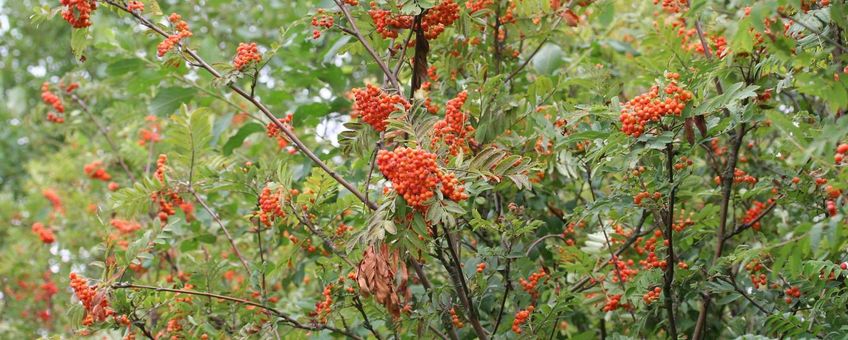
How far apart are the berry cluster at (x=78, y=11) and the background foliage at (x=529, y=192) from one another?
0.38ft

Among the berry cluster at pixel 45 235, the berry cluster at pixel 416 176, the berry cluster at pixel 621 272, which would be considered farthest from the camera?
the berry cluster at pixel 45 235

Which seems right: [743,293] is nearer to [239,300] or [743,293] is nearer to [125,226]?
[239,300]

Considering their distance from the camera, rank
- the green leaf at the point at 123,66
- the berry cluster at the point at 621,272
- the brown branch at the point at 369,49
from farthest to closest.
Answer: the green leaf at the point at 123,66, the berry cluster at the point at 621,272, the brown branch at the point at 369,49

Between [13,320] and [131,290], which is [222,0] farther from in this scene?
[131,290]

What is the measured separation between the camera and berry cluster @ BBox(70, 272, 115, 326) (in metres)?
2.61

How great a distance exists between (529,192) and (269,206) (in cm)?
109

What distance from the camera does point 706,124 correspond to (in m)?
2.52

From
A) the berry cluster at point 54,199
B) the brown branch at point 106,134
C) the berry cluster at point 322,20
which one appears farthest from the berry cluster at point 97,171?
the berry cluster at point 322,20

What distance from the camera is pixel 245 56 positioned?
8.64ft

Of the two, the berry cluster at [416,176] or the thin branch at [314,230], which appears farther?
the thin branch at [314,230]

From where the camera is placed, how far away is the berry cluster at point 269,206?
2.76 metres

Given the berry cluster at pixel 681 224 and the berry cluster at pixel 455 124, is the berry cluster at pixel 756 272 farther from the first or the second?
the berry cluster at pixel 455 124

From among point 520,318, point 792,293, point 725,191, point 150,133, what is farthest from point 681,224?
point 150,133

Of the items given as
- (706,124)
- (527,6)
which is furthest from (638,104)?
→ (527,6)
